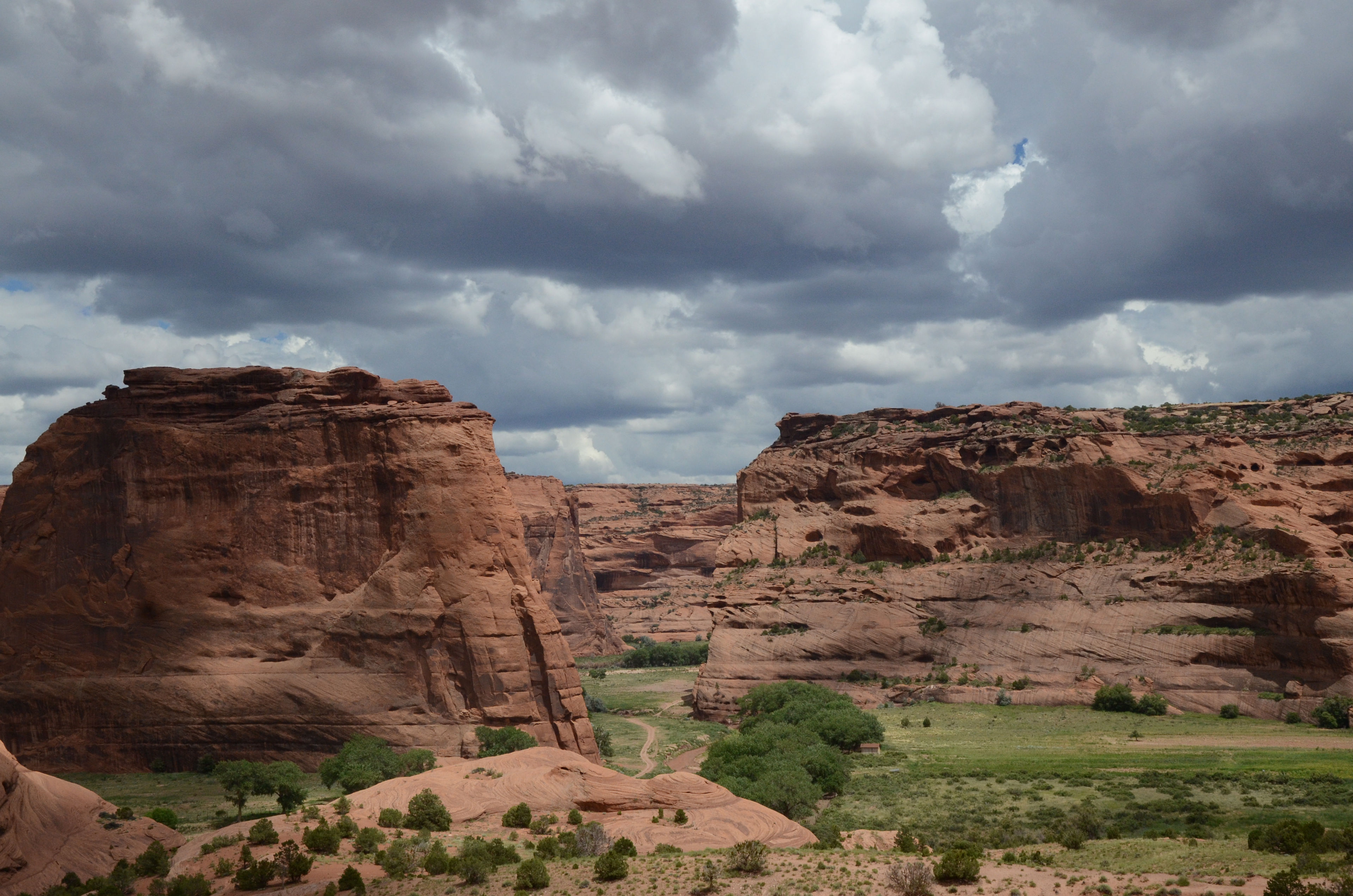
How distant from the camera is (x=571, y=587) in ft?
372

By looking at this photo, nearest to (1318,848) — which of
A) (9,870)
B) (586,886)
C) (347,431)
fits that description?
(586,886)

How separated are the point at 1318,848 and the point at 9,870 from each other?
3215 cm

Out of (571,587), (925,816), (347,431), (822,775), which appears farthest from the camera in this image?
(571,587)

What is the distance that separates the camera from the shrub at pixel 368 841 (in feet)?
87.5

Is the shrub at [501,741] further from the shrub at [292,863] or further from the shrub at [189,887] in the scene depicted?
the shrub at [189,887]

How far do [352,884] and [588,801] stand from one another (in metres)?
9.55

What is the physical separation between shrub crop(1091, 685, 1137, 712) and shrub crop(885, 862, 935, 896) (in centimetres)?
3898

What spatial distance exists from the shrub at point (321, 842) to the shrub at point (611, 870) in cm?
700

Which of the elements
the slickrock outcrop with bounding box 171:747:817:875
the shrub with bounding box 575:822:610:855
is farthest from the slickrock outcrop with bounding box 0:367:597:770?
the shrub with bounding box 575:822:610:855

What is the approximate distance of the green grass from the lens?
1374 inches

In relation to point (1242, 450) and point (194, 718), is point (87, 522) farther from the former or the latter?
point (1242, 450)

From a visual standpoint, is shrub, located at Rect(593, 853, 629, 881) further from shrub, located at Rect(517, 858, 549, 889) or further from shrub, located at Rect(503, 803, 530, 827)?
shrub, located at Rect(503, 803, 530, 827)

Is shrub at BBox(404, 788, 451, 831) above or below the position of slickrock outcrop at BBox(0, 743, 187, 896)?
below

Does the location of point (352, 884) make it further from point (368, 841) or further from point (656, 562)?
point (656, 562)
